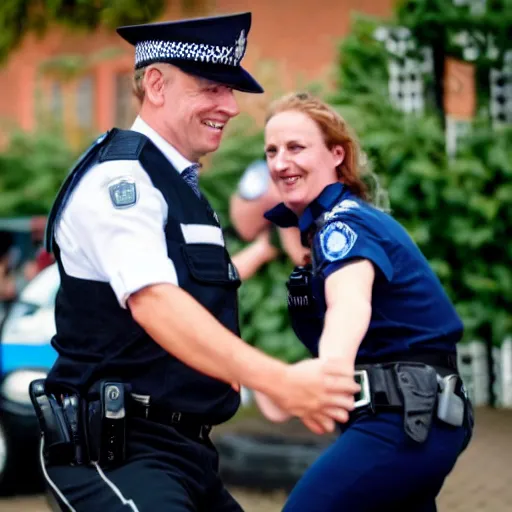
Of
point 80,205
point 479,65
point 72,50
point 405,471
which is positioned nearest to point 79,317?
point 80,205

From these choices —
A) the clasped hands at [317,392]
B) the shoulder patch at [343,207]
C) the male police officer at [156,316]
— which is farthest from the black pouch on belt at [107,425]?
the shoulder patch at [343,207]

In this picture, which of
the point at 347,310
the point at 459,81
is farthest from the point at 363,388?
the point at 459,81

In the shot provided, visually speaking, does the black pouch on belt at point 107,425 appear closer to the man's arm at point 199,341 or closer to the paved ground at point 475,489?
the man's arm at point 199,341

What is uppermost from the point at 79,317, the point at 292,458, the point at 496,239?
the point at 79,317

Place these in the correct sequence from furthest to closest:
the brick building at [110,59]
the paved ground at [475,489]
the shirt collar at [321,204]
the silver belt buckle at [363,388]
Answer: the brick building at [110,59] → the paved ground at [475,489] → the shirt collar at [321,204] → the silver belt buckle at [363,388]

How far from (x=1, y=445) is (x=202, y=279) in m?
4.93

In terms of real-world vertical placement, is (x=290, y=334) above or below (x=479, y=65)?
below

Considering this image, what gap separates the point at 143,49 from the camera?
3.60 m

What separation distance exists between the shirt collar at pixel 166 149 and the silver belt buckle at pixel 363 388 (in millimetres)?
752

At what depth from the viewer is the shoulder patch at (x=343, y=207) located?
12.8 feet

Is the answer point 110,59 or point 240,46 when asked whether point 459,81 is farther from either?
point 110,59

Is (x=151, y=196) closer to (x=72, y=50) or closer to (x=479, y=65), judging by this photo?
(x=479, y=65)

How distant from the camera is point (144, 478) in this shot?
3.39 m

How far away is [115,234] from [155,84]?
1.63ft
